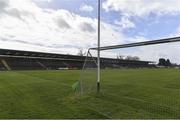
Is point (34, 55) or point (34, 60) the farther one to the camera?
point (34, 60)

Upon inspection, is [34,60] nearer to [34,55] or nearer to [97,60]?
[34,55]

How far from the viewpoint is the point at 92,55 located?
14.2 metres

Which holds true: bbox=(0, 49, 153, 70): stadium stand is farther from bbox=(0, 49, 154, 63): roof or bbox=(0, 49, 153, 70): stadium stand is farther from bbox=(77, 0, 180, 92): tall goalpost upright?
bbox=(77, 0, 180, 92): tall goalpost upright

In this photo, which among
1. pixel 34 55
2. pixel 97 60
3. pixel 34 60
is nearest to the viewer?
pixel 97 60

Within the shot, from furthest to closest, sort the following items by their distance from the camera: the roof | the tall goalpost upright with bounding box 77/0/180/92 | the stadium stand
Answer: the stadium stand < the roof < the tall goalpost upright with bounding box 77/0/180/92

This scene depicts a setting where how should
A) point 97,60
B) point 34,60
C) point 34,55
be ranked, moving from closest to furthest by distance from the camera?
point 97,60, point 34,55, point 34,60

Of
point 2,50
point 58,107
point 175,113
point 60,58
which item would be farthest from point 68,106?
point 60,58

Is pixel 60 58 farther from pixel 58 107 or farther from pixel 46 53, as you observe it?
pixel 58 107

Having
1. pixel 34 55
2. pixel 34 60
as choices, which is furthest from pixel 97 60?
pixel 34 60

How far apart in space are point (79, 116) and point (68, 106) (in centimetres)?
194

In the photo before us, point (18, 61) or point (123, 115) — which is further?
point (18, 61)

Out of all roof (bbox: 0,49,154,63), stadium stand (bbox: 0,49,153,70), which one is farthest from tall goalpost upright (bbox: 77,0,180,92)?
roof (bbox: 0,49,154,63)

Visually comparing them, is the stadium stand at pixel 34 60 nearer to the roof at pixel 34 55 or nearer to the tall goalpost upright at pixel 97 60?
the roof at pixel 34 55

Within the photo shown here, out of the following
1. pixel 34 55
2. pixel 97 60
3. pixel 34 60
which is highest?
pixel 34 55
